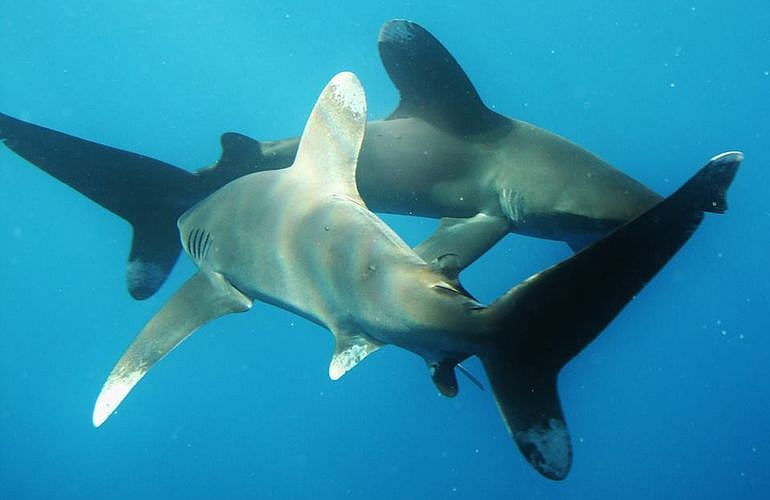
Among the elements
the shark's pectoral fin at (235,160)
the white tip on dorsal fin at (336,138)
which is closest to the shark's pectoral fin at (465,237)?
the white tip on dorsal fin at (336,138)

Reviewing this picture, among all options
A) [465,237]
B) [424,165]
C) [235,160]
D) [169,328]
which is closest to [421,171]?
[424,165]

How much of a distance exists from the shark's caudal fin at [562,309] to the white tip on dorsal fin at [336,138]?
1379 millimetres

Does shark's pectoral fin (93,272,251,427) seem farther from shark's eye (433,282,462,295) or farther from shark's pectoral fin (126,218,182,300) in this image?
shark's eye (433,282,462,295)

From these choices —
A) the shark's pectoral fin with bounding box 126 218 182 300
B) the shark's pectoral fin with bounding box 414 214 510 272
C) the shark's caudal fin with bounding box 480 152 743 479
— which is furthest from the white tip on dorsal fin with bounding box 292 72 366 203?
the shark's pectoral fin with bounding box 126 218 182 300

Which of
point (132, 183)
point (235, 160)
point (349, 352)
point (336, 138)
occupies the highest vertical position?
point (336, 138)

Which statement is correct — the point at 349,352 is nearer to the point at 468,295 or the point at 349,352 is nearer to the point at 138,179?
the point at 468,295

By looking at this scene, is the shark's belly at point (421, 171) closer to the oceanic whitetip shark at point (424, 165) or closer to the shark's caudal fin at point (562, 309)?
the oceanic whitetip shark at point (424, 165)

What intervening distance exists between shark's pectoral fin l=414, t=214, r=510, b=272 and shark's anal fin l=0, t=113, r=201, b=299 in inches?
91.1

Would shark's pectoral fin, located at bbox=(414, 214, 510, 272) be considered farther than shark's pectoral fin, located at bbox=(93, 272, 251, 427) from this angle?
Yes

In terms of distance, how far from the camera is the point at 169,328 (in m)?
4.82

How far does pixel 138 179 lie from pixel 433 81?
290 cm

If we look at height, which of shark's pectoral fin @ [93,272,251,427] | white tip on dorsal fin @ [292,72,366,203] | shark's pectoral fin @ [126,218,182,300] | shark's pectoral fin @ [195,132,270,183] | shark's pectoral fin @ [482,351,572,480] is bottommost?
shark's pectoral fin @ [126,218,182,300]

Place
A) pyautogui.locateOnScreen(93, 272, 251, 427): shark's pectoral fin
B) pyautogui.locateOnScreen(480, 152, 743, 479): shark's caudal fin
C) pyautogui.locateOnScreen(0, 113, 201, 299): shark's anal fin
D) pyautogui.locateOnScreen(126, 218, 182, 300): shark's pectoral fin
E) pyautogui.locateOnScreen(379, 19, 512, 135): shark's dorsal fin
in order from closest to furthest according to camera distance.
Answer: pyautogui.locateOnScreen(480, 152, 743, 479): shark's caudal fin
pyautogui.locateOnScreen(93, 272, 251, 427): shark's pectoral fin
pyautogui.locateOnScreen(0, 113, 201, 299): shark's anal fin
pyautogui.locateOnScreen(379, 19, 512, 135): shark's dorsal fin
pyautogui.locateOnScreen(126, 218, 182, 300): shark's pectoral fin

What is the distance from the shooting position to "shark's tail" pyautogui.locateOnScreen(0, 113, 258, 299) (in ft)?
19.4
